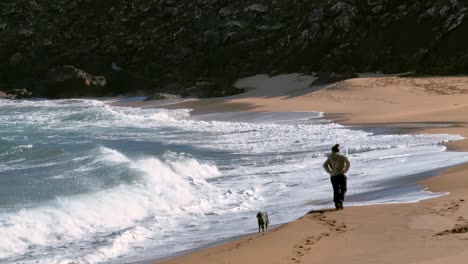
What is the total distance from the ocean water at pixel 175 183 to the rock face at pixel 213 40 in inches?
638

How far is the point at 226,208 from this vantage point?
11398 millimetres

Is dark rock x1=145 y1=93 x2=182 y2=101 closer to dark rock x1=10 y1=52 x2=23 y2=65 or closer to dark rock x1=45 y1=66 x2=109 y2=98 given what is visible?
dark rock x1=45 y1=66 x2=109 y2=98

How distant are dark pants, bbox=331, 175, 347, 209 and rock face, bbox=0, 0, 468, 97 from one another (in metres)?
24.5

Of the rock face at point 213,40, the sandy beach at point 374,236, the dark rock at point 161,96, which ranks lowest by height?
the sandy beach at point 374,236

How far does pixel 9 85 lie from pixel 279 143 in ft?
105

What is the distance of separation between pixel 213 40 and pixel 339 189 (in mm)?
36160

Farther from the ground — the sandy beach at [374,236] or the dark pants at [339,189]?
the dark pants at [339,189]

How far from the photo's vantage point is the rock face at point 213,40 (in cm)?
3744

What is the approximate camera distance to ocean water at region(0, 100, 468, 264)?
9734 mm

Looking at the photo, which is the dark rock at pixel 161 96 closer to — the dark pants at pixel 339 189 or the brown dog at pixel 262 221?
the dark pants at pixel 339 189

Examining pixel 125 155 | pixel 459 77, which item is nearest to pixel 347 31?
pixel 459 77

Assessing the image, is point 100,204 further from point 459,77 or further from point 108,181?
point 459,77

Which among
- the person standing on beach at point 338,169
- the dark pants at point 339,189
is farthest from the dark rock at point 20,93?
the dark pants at point 339,189

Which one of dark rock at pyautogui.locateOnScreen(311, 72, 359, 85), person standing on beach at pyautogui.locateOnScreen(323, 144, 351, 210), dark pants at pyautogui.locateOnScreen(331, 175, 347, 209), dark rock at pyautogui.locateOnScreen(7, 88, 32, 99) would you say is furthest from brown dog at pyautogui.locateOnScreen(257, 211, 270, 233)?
dark rock at pyautogui.locateOnScreen(7, 88, 32, 99)
